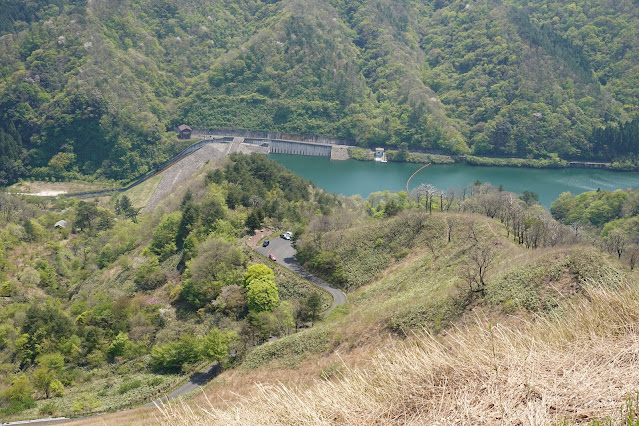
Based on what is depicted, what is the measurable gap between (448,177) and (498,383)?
84109 millimetres

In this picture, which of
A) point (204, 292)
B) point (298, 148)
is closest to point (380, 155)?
point (298, 148)

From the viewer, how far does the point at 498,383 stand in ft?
26.7

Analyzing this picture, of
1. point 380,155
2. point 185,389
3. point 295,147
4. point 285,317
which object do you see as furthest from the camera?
point 295,147

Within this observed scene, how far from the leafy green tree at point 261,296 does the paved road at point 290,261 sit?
3360 millimetres

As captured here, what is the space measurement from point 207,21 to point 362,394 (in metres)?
131

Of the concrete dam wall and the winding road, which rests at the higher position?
the concrete dam wall

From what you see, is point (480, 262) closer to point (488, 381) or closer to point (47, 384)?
point (488, 381)

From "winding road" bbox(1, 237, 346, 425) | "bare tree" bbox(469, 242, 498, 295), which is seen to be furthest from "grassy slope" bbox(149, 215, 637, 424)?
"winding road" bbox(1, 237, 346, 425)

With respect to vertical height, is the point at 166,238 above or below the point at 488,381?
below

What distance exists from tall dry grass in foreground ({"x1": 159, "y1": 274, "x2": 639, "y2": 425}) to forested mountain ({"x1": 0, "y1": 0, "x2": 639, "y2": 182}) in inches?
3638

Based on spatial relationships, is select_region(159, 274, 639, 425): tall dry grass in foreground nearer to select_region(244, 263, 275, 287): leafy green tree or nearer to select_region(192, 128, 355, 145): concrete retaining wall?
select_region(244, 263, 275, 287): leafy green tree

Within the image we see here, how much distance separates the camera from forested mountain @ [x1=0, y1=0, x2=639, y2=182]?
3905 inches

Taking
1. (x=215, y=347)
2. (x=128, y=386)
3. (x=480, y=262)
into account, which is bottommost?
(x=128, y=386)

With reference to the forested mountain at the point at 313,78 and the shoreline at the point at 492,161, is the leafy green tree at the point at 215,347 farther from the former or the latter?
the forested mountain at the point at 313,78
